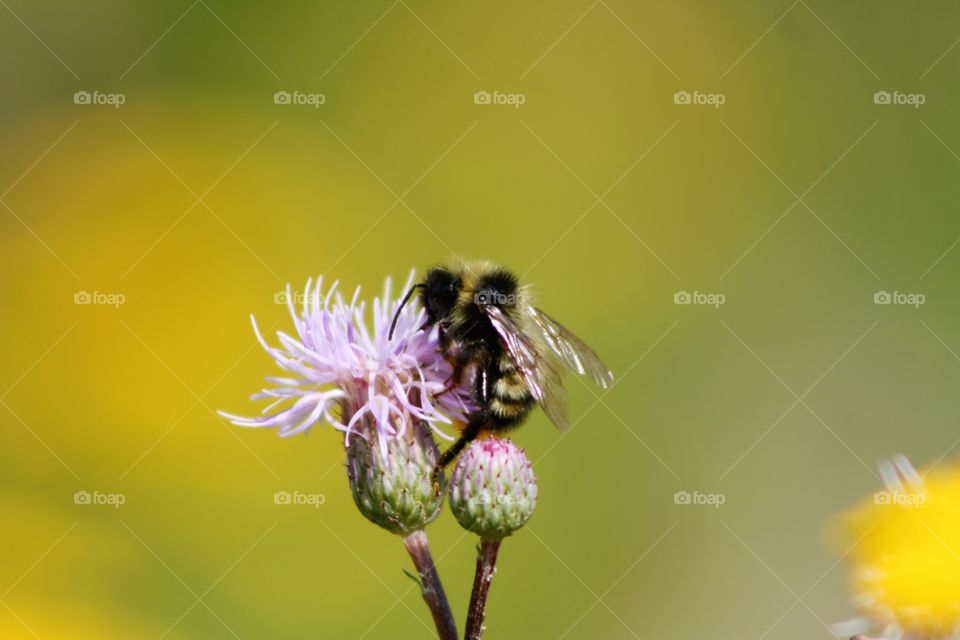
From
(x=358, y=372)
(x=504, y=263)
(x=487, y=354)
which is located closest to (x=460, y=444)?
(x=487, y=354)

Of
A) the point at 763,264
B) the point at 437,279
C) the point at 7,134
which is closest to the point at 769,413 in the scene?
the point at 763,264

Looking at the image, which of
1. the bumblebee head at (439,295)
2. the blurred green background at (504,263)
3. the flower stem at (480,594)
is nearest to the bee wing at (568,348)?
the bumblebee head at (439,295)

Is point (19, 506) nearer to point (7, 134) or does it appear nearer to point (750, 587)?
point (7, 134)

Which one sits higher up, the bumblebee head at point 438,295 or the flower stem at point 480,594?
the bumblebee head at point 438,295

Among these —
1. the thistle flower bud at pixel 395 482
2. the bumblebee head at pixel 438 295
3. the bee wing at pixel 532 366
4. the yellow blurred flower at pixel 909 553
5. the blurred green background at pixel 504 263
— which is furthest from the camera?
the blurred green background at pixel 504 263

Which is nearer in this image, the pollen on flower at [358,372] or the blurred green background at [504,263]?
the pollen on flower at [358,372]

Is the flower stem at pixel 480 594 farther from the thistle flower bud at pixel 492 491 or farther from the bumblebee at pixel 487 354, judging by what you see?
the bumblebee at pixel 487 354
